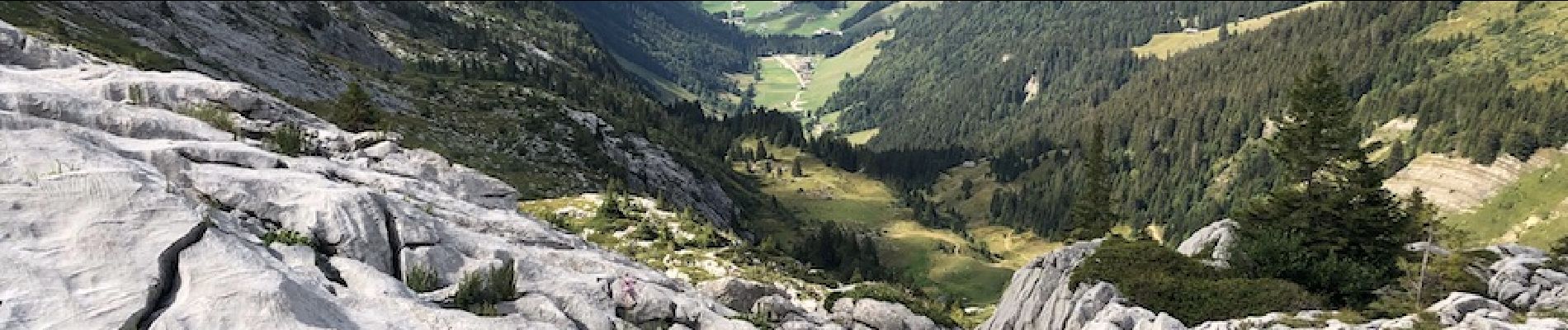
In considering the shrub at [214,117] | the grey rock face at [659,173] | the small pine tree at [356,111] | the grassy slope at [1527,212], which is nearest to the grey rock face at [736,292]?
the shrub at [214,117]

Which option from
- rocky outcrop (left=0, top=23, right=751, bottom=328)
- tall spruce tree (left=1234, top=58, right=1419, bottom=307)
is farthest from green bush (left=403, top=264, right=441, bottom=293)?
tall spruce tree (left=1234, top=58, right=1419, bottom=307)

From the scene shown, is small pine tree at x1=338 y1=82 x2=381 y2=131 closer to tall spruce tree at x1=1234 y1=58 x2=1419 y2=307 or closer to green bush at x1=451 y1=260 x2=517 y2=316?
green bush at x1=451 y1=260 x2=517 y2=316

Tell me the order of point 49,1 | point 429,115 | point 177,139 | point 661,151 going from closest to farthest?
point 177,139, point 49,1, point 429,115, point 661,151

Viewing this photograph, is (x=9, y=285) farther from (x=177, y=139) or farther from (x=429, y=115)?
(x=429, y=115)

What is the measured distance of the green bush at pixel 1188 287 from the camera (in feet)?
135

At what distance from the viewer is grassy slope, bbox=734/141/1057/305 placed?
111750 millimetres

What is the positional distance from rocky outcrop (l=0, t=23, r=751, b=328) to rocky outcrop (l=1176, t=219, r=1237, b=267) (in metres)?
35.5

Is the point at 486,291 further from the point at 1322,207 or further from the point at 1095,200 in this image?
the point at 1095,200

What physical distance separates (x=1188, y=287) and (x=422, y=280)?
3509 centimetres

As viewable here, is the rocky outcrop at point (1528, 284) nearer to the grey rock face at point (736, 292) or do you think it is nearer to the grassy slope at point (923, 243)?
the grey rock face at point (736, 292)

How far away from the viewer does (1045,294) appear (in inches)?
2010

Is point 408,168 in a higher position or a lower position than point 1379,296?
higher

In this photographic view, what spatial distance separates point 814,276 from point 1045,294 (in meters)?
13.3

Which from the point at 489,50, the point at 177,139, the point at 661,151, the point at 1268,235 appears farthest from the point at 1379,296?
the point at 489,50
